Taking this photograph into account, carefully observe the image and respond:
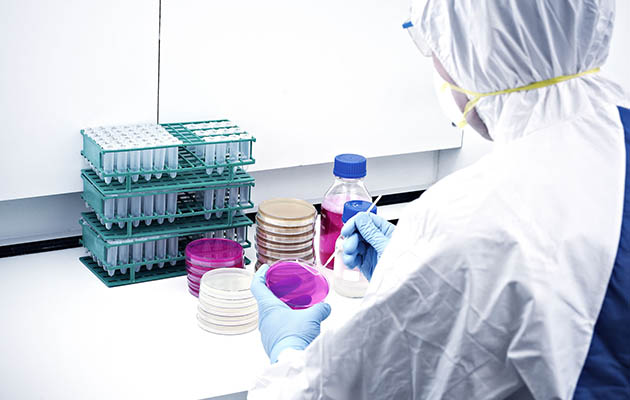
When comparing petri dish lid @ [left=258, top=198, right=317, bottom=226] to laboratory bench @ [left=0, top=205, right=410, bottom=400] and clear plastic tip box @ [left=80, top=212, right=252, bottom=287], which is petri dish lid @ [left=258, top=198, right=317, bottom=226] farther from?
laboratory bench @ [left=0, top=205, right=410, bottom=400]

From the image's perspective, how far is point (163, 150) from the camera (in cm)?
154

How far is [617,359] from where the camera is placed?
0.81 m

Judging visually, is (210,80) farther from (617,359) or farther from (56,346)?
(617,359)

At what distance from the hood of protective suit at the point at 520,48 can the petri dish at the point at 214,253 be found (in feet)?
2.43

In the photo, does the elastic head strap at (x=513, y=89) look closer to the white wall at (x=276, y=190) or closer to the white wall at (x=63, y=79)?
the white wall at (x=63, y=79)

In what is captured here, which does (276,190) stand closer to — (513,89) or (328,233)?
(328,233)

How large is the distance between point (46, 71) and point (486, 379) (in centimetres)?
113

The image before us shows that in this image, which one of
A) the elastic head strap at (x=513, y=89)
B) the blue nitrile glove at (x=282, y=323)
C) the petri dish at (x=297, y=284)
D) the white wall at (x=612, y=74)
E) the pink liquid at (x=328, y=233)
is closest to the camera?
the elastic head strap at (x=513, y=89)

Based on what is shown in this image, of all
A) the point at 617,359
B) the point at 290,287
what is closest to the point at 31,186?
the point at 290,287

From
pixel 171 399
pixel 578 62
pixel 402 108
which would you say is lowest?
pixel 171 399

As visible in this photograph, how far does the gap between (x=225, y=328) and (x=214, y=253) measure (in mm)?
227

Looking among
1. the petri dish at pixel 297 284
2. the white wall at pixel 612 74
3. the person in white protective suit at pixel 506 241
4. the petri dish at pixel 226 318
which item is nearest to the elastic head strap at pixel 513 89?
the person in white protective suit at pixel 506 241

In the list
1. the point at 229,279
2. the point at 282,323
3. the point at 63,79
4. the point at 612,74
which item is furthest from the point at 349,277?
the point at 612,74

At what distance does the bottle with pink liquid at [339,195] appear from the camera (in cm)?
166
